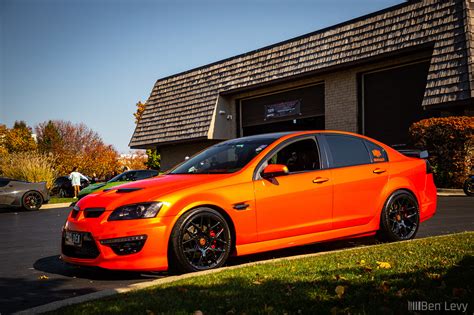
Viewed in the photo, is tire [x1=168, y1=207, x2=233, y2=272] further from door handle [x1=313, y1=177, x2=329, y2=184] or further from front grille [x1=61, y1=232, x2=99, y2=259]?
door handle [x1=313, y1=177, x2=329, y2=184]

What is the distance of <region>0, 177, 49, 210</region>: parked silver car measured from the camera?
17969 millimetres

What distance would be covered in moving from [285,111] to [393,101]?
238 inches

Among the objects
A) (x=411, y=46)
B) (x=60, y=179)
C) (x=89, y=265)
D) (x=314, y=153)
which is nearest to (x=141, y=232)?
(x=89, y=265)

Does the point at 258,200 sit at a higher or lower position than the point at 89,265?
higher

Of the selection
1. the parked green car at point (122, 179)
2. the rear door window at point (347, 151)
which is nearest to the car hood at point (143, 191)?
the rear door window at point (347, 151)

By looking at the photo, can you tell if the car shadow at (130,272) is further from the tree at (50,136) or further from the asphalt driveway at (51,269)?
the tree at (50,136)

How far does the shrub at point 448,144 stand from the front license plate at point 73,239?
43.6ft

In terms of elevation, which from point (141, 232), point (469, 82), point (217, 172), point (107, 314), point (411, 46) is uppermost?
point (411, 46)

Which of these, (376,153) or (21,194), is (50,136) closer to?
(21,194)

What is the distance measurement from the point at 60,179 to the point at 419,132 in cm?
2448

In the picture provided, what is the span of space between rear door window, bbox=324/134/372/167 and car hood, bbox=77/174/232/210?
166 cm

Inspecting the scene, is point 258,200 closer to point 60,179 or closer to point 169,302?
point 169,302

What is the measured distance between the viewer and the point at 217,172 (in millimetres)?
6477

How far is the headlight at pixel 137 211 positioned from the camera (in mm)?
5656
